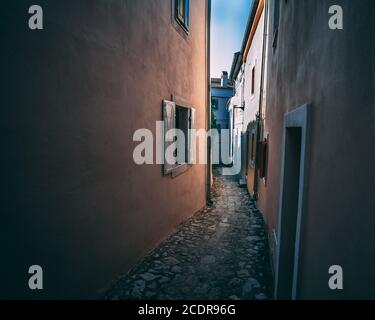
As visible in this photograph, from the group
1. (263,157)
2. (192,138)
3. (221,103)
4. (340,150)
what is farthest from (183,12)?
(221,103)

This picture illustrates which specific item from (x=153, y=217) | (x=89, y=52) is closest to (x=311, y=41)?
(x=89, y=52)

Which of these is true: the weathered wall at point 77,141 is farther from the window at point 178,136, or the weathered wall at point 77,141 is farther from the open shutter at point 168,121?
the window at point 178,136

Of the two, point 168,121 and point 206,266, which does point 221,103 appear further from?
point 206,266

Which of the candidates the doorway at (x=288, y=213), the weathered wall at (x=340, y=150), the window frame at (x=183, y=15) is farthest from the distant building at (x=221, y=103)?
the weathered wall at (x=340, y=150)

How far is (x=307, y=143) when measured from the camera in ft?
7.13

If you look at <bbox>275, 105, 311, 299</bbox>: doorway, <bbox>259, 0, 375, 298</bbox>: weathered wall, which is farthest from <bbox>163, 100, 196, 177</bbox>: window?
<bbox>259, 0, 375, 298</bbox>: weathered wall

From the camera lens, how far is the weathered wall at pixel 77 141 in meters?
2.15

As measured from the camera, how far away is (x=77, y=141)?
9.18 ft

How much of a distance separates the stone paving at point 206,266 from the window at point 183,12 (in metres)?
5.12

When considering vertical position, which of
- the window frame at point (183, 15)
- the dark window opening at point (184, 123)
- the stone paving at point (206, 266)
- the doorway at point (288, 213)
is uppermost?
the window frame at point (183, 15)

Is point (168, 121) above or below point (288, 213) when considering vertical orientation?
above

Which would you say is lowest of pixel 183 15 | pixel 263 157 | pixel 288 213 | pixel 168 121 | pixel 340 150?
pixel 288 213

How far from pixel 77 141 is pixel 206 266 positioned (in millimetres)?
2991
